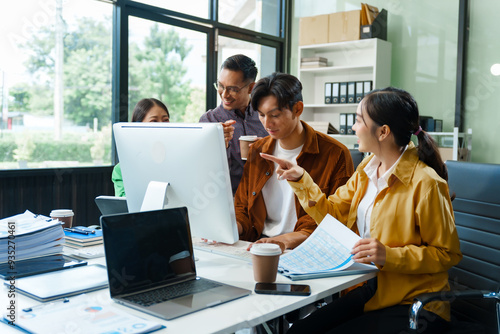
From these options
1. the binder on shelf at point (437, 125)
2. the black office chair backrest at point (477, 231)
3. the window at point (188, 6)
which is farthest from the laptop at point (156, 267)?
the binder on shelf at point (437, 125)

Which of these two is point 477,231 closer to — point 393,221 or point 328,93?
point 393,221

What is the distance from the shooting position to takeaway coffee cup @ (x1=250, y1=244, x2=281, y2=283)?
1326 millimetres

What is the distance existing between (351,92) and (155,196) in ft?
12.3

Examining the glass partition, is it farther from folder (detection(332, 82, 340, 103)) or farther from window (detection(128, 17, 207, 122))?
folder (detection(332, 82, 340, 103))

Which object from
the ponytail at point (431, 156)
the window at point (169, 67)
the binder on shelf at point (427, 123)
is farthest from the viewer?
the binder on shelf at point (427, 123)

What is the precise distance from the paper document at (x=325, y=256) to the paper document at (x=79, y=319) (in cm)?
49

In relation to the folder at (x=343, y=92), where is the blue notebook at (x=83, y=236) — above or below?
below

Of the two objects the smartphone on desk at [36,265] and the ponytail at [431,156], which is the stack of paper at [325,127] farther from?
the smartphone on desk at [36,265]

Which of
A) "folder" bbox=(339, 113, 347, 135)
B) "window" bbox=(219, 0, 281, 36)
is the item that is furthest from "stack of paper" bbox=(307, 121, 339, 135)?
"window" bbox=(219, 0, 281, 36)

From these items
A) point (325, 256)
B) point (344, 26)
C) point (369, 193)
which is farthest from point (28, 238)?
point (344, 26)

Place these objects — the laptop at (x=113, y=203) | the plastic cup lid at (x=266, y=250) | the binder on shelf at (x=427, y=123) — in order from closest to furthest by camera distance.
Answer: the plastic cup lid at (x=266, y=250), the laptop at (x=113, y=203), the binder on shelf at (x=427, y=123)

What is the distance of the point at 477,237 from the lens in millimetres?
1681

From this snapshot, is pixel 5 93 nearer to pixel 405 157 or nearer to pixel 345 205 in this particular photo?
pixel 345 205

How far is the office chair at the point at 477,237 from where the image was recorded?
1604mm
